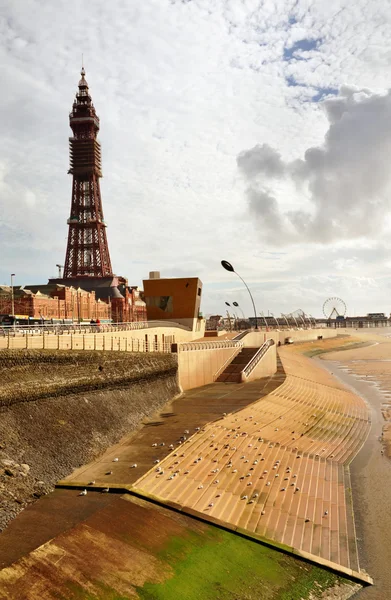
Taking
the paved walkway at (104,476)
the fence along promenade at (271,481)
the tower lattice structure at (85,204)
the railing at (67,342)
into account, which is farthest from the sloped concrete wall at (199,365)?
the tower lattice structure at (85,204)

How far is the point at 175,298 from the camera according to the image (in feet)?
185

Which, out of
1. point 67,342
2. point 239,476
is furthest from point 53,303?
point 239,476

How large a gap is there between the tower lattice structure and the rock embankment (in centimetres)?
8871

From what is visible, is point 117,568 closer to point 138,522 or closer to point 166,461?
point 138,522

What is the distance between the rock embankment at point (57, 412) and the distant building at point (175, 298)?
97.0ft

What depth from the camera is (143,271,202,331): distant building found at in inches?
2200

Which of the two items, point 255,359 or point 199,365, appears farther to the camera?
point 255,359

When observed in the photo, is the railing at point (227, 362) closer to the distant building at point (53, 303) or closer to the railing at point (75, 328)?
the railing at point (75, 328)

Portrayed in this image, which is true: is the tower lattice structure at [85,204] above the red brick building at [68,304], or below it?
above

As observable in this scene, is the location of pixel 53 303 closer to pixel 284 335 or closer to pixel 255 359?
pixel 255 359

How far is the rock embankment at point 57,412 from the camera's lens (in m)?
14.4

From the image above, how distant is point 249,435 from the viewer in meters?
22.4

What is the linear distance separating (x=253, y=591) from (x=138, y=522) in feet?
11.0

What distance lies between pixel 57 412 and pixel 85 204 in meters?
105
